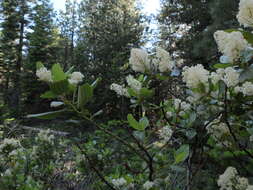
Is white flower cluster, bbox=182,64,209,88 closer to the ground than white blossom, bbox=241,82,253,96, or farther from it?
farther from it

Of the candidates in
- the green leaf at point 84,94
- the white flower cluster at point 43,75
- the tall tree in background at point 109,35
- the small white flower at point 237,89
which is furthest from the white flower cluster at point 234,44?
the tall tree in background at point 109,35

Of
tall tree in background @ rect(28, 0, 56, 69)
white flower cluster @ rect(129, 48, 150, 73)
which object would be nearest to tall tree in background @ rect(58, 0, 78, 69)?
tall tree in background @ rect(28, 0, 56, 69)

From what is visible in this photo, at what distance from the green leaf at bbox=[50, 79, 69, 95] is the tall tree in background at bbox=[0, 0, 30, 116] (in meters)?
12.8

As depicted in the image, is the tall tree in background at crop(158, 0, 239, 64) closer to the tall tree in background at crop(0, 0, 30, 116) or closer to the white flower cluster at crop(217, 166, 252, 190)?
the white flower cluster at crop(217, 166, 252, 190)

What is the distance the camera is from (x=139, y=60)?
88 cm

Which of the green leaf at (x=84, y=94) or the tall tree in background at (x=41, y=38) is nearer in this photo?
the green leaf at (x=84, y=94)

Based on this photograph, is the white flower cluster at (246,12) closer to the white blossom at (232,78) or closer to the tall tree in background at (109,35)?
the white blossom at (232,78)

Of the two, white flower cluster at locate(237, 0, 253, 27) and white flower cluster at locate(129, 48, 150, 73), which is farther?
white flower cluster at locate(129, 48, 150, 73)

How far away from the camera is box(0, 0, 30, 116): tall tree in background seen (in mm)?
12641

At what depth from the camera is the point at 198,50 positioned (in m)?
6.51

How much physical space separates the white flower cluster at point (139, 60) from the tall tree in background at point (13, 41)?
1274 centimetres

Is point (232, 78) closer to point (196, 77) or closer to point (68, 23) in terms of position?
point (196, 77)

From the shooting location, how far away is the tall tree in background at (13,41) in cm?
1264

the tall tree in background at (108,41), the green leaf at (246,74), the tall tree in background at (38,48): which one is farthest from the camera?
the tall tree in background at (38,48)
